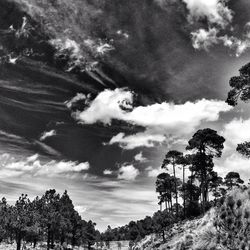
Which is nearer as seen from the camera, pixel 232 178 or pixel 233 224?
pixel 233 224

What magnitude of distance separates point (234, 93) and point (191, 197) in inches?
1598

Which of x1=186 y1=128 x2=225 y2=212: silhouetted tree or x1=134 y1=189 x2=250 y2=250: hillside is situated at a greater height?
x1=186 y1=128 x2=225 y2=212: silhouetted tree

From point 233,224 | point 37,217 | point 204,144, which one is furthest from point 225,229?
point 37,217

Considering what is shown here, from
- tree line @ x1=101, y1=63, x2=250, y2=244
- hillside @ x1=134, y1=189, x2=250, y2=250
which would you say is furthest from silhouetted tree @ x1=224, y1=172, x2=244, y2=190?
hillside @ x1=134, y1=189, x2=250, y2=250

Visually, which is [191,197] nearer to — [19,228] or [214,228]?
[214,228]

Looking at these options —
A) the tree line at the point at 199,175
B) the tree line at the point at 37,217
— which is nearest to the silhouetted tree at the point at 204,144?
the tree line at the point at 199,175

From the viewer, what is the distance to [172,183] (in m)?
79.3

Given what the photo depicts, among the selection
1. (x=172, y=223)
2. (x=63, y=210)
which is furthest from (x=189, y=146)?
(x=63, y=210)

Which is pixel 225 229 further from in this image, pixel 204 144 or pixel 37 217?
pixel 37 217

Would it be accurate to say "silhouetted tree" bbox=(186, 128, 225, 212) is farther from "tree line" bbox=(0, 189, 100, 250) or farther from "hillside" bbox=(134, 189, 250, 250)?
"tree line" bbox=(0, 189, 100, 250)

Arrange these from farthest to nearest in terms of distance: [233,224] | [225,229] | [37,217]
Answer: [37,217]
[225,229]
[233,224]

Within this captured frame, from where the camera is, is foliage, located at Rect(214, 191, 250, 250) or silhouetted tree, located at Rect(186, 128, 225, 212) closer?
foliage, located at Rect(214, 191, 250, 250)

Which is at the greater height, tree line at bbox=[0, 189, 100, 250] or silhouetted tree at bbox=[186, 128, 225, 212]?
silhouetted tree at bbox=[186, 128, 225, 212]

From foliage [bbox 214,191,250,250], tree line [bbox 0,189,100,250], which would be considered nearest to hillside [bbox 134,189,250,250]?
foliage [bbox 214,191,250,250]
